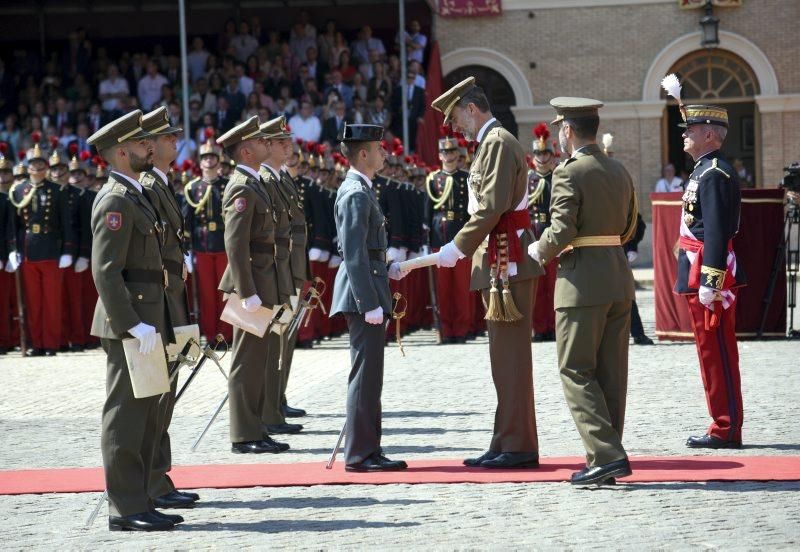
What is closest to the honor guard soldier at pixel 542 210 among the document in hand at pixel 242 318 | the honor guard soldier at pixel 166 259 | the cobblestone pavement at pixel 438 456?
the cobblestone pavement at pixel 438 456

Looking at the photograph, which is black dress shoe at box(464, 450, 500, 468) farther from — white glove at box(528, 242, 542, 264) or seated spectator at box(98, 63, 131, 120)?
seated spectator at box(98, 63, 131, 120)

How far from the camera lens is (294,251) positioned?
10.1 m

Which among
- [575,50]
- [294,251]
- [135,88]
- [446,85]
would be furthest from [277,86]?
[294,251]

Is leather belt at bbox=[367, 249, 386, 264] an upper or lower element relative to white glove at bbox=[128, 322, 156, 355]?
upper

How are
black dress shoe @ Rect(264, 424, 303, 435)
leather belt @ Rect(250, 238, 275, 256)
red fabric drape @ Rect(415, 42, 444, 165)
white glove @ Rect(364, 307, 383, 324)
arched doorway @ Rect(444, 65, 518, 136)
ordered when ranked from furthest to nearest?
arched doorway @ Rect(444, 65, 518, 136), red fabric drape @ Rect(415, 42, 444, 165), black dress shoe @ Rect(264, 424, 303, 435), leather belt @ Rect(250, 238, 275, 256), white glove @ Rect(364, 307, 383, 324)

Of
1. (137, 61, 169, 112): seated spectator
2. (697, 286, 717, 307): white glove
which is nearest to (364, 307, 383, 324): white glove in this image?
(697, 286, 717, 307): white glove

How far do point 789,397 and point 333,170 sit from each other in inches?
309

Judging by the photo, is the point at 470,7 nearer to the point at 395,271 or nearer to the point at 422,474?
the point at 395,271

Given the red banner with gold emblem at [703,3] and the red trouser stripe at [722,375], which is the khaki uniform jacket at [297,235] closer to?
the red trouser stripe at [722,375]

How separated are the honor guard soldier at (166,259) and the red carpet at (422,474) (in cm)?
42

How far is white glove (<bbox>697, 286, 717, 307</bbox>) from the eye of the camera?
8.17 meters

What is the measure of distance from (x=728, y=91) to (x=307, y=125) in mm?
9555

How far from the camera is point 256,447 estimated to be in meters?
8.73

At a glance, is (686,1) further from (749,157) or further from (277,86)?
(277,86)
